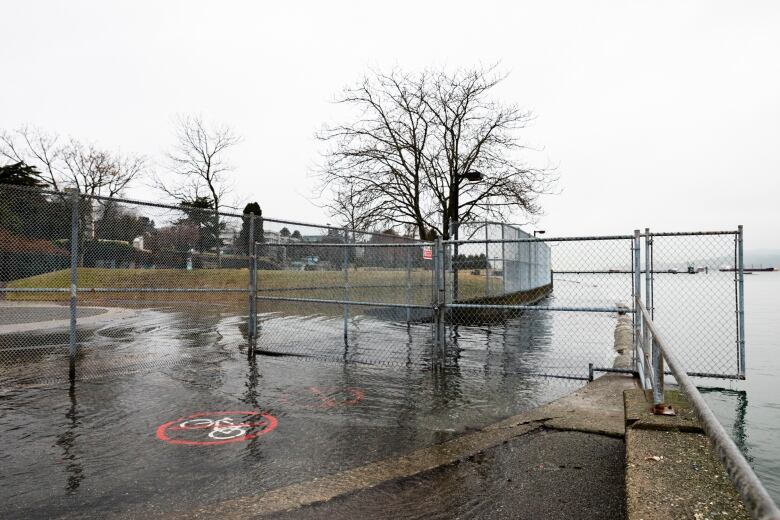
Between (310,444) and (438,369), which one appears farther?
(438,369)

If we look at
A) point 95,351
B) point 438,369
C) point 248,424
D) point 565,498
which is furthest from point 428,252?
point 565,498

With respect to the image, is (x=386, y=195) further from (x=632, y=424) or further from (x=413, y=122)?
(x=632, y=424)

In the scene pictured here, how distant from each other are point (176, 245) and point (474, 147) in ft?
43.4

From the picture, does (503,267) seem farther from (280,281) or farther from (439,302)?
(439,302)

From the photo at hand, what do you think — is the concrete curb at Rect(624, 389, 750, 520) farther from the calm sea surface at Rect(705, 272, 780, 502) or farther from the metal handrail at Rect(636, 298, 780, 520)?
the calm sea surface at Rect(705, 272, 780, 502)

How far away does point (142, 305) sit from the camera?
19.7 m

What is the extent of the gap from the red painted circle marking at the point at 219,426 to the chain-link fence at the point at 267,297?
2.97 metres

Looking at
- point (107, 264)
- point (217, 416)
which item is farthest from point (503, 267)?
point (217, 416)

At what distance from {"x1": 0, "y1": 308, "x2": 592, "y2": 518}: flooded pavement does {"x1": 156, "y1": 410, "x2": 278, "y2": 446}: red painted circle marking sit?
18 millimetres

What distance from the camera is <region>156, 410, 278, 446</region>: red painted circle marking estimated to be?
4699 mm

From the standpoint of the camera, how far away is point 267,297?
9.57 m

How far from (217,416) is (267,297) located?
4277mm

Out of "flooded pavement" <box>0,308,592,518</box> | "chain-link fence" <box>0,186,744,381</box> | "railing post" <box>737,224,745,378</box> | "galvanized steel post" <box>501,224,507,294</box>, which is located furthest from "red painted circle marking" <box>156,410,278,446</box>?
"galvanized steel post" <box>501,224,507,294</box>

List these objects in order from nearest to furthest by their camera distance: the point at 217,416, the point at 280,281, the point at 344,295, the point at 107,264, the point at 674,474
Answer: the point at 674,474, the point at 217,416, the point at 107,264, the point at 344,295, the point at 280,281
